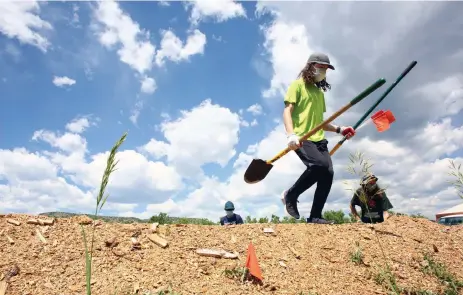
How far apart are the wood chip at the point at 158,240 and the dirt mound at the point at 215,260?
0.03 m

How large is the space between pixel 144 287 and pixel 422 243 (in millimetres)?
3795

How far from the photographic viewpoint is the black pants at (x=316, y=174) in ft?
18.5

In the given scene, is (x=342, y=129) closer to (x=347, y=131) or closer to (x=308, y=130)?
(x=347, y=131)

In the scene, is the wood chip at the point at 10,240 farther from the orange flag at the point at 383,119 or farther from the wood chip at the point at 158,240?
the orange flag at the point at 383,119

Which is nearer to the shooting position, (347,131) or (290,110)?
(290,110)

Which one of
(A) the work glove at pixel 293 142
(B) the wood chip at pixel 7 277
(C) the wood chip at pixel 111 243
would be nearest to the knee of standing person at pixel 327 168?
(A) the work glove at pixel 293 142

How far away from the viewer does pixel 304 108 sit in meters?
6.04

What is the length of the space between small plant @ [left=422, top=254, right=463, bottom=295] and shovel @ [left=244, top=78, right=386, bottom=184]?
2.19m

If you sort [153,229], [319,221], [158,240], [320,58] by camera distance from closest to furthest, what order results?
[158,240] → [153,229] → [319,221] → [320,58]

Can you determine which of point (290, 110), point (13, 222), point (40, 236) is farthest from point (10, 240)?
point (290, 110)

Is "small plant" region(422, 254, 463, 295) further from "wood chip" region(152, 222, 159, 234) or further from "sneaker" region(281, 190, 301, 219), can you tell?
"wood chip" region(152, 222, 159, 234)

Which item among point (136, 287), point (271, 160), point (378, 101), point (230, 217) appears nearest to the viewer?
point (136, 287)

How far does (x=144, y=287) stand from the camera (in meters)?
3.54

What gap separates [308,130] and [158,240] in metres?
2.83
